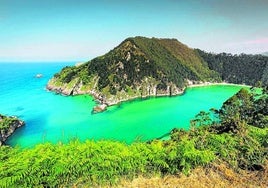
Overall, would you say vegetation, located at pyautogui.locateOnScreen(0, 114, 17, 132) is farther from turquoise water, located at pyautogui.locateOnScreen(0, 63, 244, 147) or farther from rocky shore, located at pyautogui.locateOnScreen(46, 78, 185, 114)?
rocky shore, located at pyautogui.locateOnScreen(46, 78, 185, 114)

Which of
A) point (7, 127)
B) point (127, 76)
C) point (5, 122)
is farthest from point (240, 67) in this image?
point (7, 127)

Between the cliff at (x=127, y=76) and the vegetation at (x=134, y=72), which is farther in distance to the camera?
the vegetation at (x=134, y=72)

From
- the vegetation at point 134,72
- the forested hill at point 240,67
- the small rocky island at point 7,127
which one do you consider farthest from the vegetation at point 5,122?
the forested hill at point 240,67

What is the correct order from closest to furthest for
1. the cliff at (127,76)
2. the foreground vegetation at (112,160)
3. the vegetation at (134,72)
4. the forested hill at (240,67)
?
the foreground vegetation at (112,160), the cliff at (127,76), the vegetation at (134,72), the forested hill at (240,67)

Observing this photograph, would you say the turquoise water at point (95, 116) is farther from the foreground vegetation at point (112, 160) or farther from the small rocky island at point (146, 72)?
the foreground vegetation at point (112, 160)

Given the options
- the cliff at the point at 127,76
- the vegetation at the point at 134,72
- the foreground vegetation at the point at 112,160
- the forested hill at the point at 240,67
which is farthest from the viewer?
the forested hill at the point at 240,67

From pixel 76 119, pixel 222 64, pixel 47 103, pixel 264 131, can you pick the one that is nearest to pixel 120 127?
pixel 76 119
